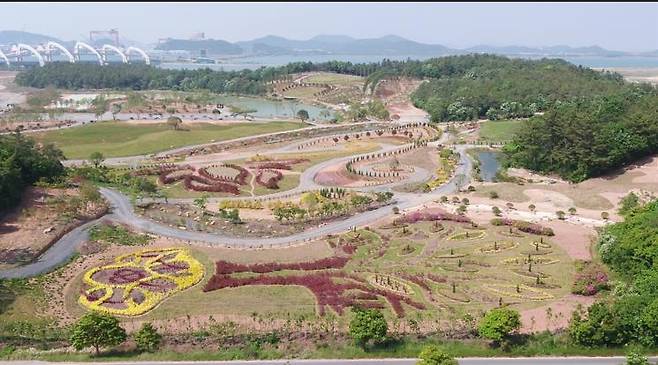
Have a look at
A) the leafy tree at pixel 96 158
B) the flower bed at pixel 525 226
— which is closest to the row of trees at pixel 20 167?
the leafy tree at pixel 96 158

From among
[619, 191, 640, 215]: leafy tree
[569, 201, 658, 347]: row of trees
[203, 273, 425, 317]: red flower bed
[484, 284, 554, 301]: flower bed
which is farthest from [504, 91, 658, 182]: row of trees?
[203, 273, 425, 317]: red flower bed

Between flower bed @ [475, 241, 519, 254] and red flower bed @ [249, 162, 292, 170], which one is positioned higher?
red flower bed @ [249, 162, 292, 170]

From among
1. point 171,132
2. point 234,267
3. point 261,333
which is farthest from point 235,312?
point 171,132

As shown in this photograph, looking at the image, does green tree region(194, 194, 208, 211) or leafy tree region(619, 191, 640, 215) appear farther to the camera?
green tree region(194, 194, 208, 211)

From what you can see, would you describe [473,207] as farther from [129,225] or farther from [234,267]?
[129,225]

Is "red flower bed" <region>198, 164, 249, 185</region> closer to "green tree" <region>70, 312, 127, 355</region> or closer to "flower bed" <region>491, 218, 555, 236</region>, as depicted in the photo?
"flower bed" <region>491, 218, 555, 236</region>

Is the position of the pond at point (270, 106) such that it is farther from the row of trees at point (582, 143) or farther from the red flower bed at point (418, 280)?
the red flower bed at point (418, 280)
